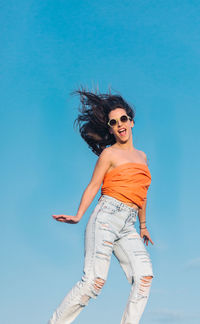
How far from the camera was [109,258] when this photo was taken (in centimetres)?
→ 697

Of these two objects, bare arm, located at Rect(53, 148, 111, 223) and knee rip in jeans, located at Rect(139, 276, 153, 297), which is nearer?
knee rip in jeans, located at Rect(139, 276, 153, 297)

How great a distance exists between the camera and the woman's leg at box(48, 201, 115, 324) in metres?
6.67

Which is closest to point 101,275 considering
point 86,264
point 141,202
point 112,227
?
point 86,264

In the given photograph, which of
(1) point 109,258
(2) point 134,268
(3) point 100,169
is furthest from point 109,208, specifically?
(2) point 134,268

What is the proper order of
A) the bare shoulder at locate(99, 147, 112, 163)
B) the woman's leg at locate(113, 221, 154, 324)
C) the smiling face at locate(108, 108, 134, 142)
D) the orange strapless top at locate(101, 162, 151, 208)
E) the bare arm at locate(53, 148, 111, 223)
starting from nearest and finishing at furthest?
the woman's leg at locate(113, 221, 154, 324) → the bare arm at locate(53, 148, 111, 223) → the orange strapless top at locate(101, 162, 151, 208) → the bare shoulder at locate(99, 147, 112, 163) → the smiling face at locate(108, 108, 134, 142)

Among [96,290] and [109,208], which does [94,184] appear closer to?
[109,208]

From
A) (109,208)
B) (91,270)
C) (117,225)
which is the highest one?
(109,208)

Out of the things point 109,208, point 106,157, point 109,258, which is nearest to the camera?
point 109,258

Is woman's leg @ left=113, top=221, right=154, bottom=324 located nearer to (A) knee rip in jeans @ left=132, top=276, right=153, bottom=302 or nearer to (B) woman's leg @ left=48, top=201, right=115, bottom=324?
(A) knee rip in jeans @ left=132, top=276, right=153, bottom=302

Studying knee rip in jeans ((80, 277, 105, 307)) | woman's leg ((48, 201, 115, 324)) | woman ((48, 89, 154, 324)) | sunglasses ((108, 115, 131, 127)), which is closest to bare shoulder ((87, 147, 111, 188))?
woman ((48, 89, 154, 324))

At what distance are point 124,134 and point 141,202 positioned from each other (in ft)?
3.51

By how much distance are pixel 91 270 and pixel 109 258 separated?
13.4 inches

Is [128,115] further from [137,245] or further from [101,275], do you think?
[101,275]

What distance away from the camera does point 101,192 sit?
7480mm
